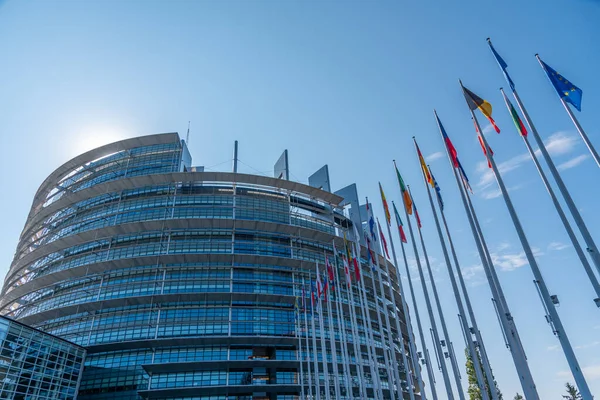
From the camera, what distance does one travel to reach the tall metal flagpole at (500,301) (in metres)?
17.2

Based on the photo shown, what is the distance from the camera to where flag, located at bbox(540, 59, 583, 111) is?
16.2 meters

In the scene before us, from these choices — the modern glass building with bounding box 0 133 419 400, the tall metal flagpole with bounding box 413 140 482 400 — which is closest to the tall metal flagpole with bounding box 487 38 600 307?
the tall metal flagpole with bounding box 413 140 482 400

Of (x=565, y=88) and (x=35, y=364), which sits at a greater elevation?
(x=565, y=88)

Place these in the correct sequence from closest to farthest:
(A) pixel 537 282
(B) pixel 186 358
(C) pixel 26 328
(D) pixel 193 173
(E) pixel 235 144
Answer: (A) pixel 537 282 → (C) pixel 26 328 → (B) pixel 186 358 → (D) pixel 193 173 → (E) pixel 235 144

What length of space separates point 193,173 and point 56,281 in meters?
25.1

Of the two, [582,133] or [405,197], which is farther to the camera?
[405,197]

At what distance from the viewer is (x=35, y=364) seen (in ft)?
125

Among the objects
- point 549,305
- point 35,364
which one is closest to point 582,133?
point 549,305

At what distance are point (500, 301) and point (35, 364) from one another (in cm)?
4300

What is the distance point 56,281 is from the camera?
54.9 m

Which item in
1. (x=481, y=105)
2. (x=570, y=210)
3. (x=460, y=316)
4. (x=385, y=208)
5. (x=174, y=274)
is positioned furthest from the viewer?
(x=174, y=274)

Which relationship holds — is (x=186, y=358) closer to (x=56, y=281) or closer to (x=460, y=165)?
(x=56, y=281)

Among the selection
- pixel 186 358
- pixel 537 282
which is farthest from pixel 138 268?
pixel 537 282

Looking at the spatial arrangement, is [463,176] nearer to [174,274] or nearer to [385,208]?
[385,208]
